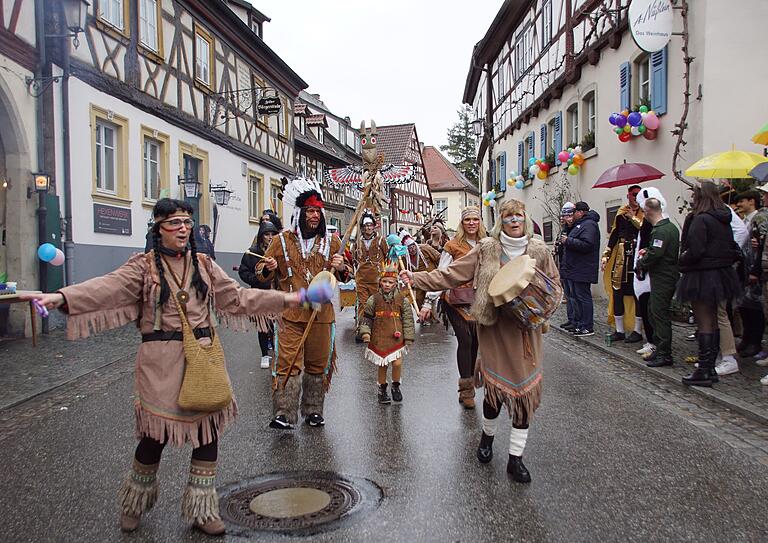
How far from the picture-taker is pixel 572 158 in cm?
1781

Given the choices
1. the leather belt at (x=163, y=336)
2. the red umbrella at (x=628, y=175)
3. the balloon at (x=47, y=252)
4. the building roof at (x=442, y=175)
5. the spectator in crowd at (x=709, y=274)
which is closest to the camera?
the balloon at (x=47, y=252)

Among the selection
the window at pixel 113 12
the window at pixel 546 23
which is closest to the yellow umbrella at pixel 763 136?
the window at pixel 113 12

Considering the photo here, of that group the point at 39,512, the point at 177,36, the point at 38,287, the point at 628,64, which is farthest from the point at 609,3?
the point at 39,512

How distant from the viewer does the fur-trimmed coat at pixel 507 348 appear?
14.8 ft

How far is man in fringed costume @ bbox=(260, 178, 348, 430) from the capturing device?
5621mm

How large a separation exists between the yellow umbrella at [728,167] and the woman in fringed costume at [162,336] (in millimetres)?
7086

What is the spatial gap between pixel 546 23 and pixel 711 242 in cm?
1499

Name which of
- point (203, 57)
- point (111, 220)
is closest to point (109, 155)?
point (111, 220)

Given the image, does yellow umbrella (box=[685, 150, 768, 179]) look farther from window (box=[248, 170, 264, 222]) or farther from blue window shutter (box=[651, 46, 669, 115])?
window (box=[248, 170, 264, 222])

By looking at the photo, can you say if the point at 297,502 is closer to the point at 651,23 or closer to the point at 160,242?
the point at 160,242

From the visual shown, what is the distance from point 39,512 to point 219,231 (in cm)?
1710

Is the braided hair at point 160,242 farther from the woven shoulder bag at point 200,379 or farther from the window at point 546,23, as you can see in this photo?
the window at point 546,23

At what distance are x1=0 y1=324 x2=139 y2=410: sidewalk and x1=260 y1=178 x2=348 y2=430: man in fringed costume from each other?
2.80 m

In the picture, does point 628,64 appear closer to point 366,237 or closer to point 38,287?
point 366,237
